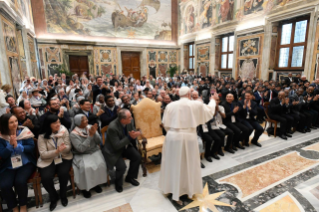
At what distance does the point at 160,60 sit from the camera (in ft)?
52.9

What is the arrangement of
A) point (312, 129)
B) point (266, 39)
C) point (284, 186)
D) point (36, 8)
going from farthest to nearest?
point (36, 8), point (266, 39), point (312, 129), point (284, 186)

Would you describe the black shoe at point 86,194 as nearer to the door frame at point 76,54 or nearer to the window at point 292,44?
the window at point 292,44

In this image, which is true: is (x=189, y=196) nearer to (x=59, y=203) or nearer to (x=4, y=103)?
(x=59, y=203)

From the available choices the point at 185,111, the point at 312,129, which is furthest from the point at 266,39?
the point at 185,111

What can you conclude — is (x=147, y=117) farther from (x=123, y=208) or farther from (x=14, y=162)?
(x=14, y=162)

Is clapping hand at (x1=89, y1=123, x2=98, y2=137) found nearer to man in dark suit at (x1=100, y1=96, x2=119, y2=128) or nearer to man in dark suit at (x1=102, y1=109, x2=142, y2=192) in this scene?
man in dark suit at (x1=102, y1=109, x2=142, y2=192)

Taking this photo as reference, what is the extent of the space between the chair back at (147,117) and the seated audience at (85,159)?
1083 millimetres

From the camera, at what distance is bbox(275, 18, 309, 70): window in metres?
8.45

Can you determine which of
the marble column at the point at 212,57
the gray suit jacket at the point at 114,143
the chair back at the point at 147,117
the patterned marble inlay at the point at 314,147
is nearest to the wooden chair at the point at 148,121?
the chair back at the point at 147,117

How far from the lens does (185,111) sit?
240 centimetres

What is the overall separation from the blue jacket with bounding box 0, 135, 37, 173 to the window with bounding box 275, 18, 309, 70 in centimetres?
1096

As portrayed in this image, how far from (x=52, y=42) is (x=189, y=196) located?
44.6 ft

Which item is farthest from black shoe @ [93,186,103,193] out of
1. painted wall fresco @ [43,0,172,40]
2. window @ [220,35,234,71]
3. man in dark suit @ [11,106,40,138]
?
A: painted wall fresco @ [43,0,172,40]

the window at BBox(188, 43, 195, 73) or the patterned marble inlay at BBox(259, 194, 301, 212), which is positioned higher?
the window at BBox(188, 43, 195, 73)
